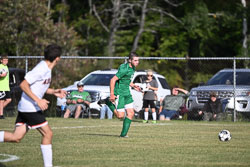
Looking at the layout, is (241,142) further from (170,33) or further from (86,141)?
(170,33)

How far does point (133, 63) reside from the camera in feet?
44.5

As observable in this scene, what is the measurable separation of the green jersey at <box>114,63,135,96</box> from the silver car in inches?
282

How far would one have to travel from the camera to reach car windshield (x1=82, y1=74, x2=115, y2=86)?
22.5 metres

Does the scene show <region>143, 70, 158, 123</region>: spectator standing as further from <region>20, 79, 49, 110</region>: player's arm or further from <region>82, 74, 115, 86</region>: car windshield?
<region>20, 79, 49, 110</region>: player's arm

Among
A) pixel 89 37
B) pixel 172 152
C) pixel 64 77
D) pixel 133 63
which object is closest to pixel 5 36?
pixel 64 77

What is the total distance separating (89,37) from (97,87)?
2053cm

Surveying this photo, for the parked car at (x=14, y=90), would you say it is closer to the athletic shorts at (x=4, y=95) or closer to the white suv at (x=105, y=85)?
the white suv at (x=105, y=85)

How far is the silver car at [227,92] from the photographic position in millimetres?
20516

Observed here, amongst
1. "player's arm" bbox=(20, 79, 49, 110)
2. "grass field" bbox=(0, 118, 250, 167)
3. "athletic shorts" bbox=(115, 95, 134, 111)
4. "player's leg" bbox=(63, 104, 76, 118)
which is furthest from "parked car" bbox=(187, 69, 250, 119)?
"player's arm" bbox=(20, 79, 49, 110)

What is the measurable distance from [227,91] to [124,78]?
775 cm

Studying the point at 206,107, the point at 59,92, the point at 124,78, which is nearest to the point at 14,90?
the point at 206,107

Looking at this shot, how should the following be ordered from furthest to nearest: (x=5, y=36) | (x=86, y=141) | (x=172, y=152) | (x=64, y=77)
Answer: (x=5, y=36) → (x=64, y=77) → (x=86, y=141) → (x=172, y=152)

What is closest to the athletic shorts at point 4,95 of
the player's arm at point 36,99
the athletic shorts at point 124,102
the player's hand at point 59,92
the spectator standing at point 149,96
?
the spectator standing at point 149,96

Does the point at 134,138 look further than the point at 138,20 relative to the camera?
No
